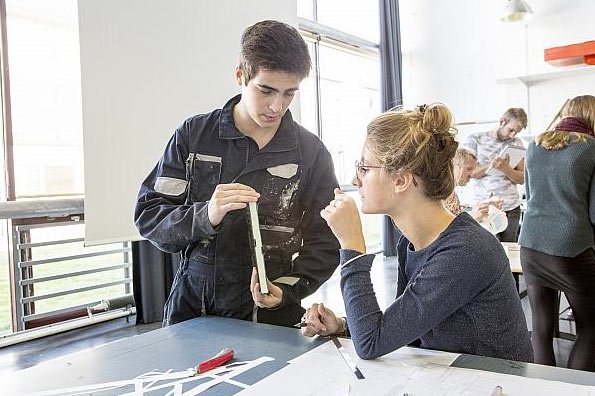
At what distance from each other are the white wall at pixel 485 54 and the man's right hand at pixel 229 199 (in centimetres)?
459

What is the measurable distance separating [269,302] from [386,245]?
4.84 metres

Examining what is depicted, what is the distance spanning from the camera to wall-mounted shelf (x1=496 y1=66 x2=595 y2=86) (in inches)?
189

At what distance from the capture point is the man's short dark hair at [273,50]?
1198mm

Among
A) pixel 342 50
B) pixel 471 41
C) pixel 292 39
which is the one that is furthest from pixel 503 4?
pixel 292 39

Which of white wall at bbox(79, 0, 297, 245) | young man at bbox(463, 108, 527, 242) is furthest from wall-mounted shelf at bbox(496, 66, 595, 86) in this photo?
white wall at bbox(79, 0, 297, 245)

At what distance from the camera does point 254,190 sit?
1222 millimetres

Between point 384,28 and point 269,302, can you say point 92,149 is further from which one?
point 384,28

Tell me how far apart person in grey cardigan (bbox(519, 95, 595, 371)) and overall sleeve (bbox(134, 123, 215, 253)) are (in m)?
1.35

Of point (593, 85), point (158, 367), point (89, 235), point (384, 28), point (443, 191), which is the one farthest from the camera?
point (384, 28)

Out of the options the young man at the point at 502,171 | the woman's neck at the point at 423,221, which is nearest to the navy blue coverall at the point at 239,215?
the woman's neck at the point at 423,221

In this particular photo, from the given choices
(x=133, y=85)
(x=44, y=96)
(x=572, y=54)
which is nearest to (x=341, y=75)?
(x=572, y=54)

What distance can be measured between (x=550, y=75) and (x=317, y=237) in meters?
4.42

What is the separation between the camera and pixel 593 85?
4.85 meters

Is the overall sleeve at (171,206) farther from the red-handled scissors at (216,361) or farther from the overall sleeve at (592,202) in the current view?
the overall sleeve at (592,202)
